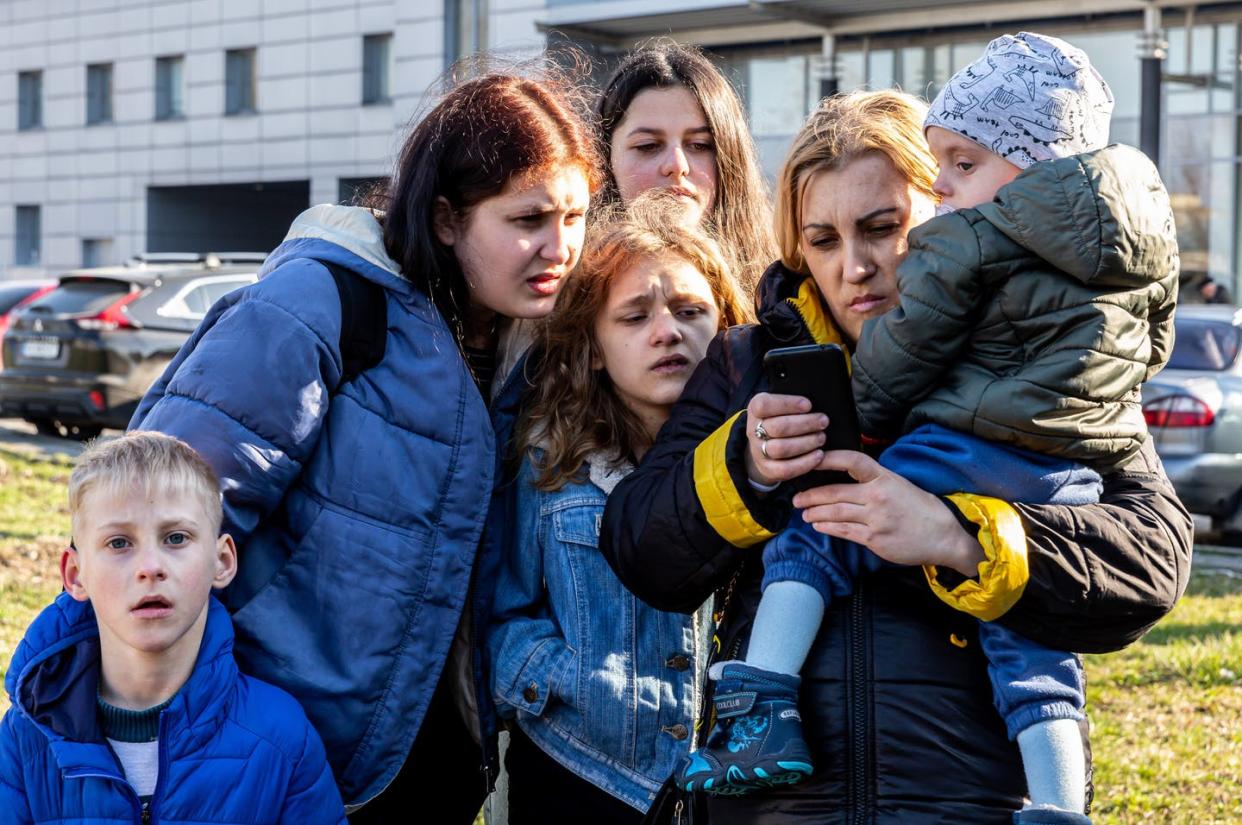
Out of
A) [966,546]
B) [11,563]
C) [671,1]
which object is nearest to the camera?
[966,546]

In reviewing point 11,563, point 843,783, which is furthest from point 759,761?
point 11,563

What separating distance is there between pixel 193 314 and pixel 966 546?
13.3m

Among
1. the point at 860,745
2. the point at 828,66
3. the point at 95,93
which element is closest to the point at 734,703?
the point at 860,745

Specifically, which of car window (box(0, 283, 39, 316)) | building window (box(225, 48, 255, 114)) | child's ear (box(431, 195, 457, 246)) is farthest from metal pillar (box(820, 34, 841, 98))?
child's ear (box(431, 195, 457, 246))

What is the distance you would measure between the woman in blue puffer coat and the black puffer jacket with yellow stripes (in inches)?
19.5

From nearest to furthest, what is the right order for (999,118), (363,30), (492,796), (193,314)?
1. (999,118)
2. (492,796)
3. (193,314)
4. (363,30)

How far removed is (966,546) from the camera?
2.14m

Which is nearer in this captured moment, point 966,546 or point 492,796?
point 966,546

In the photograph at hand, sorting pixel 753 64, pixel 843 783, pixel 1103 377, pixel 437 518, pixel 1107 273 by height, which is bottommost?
pixel 843 783

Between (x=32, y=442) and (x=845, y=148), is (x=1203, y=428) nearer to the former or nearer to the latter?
(x=845, y=148)

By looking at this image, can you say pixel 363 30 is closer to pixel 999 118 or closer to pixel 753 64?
pixel 753 64

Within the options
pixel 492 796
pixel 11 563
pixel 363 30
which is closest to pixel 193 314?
pixel 11 563

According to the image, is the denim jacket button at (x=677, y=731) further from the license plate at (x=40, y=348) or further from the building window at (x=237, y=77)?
the building window at (x=237, y=77)

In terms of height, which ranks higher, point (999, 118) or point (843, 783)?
point (999, 118)
